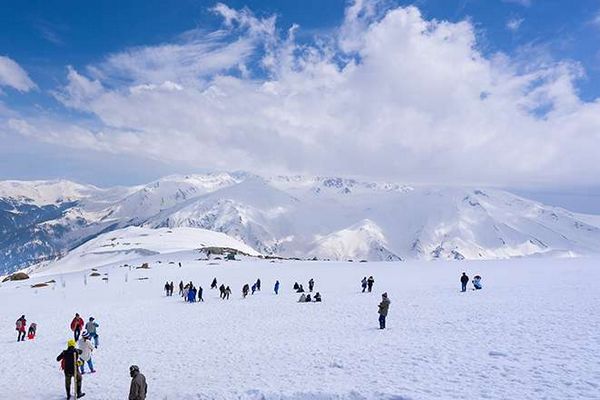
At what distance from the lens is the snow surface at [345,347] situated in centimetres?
1466

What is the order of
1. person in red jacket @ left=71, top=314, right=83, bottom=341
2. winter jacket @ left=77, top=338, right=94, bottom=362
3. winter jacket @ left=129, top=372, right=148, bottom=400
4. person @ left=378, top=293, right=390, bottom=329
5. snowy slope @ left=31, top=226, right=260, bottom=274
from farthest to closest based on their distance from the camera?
snowy slope @ left=31, top=226, right=260, bottom=274 → person in red jacket @ left=71, top=314, right=83, bottom=341 → person @ left=378, top=293, right=390, bottom=329 → winter jacket @ left=77, top=338, right=94, bottom=362 → winter jacket @ left=129, top=372, right=148, bottom=400

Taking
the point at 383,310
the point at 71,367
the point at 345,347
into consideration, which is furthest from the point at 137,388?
the point at 383,310

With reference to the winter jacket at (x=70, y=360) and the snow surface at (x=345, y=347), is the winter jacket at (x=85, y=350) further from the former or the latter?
the winter jacket at (x=70, y=360)

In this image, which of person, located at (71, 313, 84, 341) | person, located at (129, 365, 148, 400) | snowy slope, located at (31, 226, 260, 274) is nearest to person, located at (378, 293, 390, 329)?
person, located at (129, 365, 148, 400)

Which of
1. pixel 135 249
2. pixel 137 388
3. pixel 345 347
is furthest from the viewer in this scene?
Answer: pixel 135 249

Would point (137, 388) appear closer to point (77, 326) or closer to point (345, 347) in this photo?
point (345, 347)

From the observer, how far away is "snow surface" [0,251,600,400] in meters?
→ 14.7

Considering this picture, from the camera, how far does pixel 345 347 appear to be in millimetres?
20391

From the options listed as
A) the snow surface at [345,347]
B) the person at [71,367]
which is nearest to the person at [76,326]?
the snow surface at [345,347]

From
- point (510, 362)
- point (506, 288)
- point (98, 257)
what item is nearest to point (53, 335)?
point (510, 362)

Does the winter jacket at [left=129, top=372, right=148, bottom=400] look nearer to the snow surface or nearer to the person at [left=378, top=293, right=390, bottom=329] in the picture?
the snow surface

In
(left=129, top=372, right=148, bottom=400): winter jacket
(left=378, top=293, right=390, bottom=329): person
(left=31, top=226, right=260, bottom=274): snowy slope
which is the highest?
(left=31, top=226, right=260, bottom=274): snowy slope

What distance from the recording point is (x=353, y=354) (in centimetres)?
1900

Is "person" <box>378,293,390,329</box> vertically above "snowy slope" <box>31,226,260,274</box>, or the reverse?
"snowy slope" <box>31,226,260,274</box>
